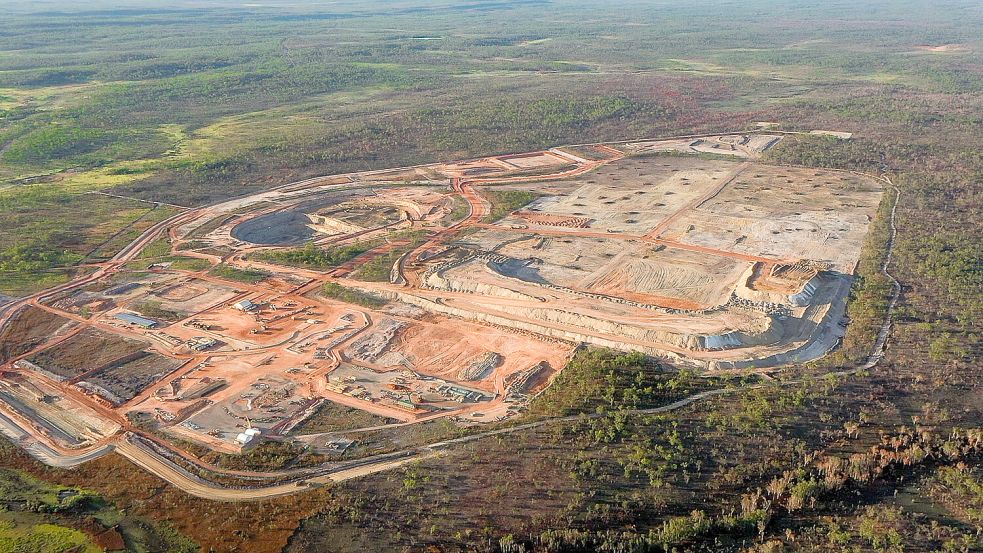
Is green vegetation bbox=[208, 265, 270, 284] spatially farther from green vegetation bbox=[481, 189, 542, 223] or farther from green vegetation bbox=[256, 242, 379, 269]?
green vegetation bbox=[481, 189, 542, 223]

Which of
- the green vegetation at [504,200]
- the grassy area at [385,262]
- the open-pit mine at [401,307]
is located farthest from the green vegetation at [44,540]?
the green vegetation at [504,200]

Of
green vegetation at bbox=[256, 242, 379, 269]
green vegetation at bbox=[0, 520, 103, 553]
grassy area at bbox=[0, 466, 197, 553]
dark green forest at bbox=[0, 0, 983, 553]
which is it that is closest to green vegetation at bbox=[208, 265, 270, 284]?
dark green forest at bbox=[0, 0, 983, 553]

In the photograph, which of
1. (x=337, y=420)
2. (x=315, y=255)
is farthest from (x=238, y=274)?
(x=337, y=420)

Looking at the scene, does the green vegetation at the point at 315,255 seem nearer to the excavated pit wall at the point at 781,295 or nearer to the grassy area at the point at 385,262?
the grassy area at the point at 385,262

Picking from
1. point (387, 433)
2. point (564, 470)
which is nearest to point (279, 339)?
point (387, 433)

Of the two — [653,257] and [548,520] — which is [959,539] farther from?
[653,257]

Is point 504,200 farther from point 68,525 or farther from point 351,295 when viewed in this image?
point 68,525
